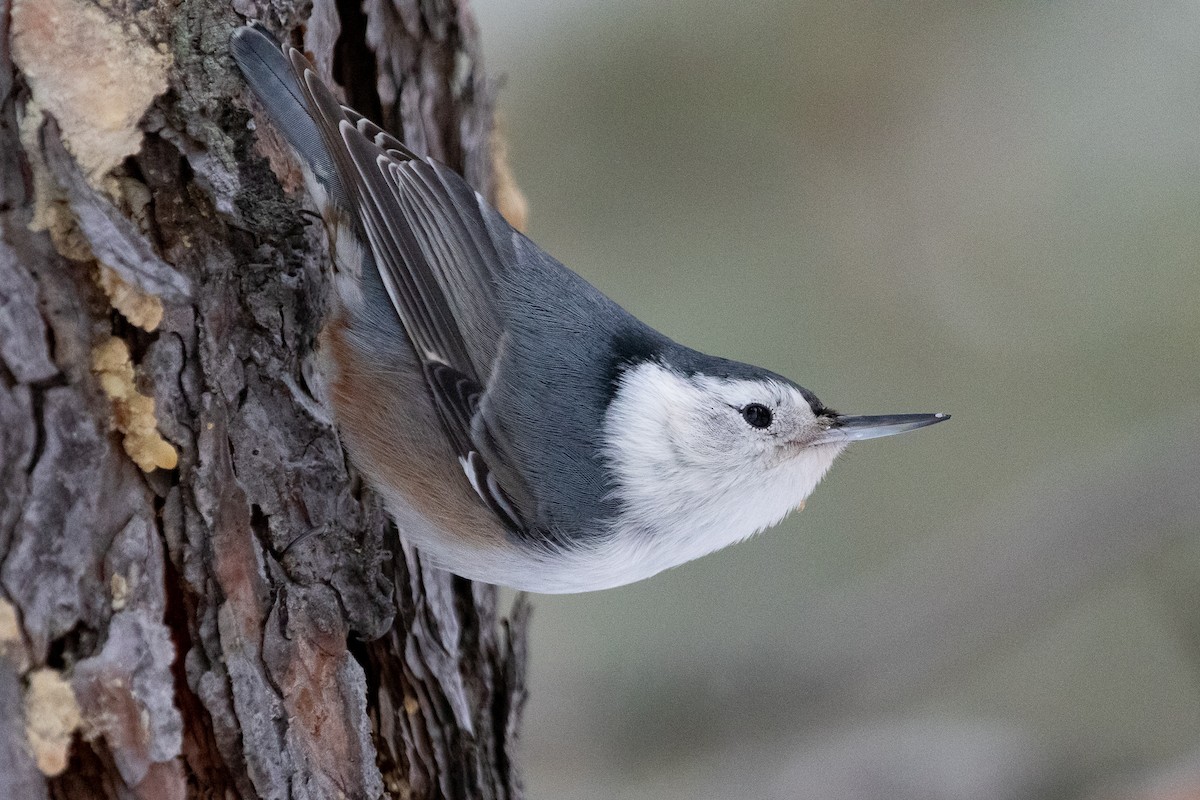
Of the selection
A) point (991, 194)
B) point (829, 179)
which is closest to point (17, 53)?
point (829, 179)

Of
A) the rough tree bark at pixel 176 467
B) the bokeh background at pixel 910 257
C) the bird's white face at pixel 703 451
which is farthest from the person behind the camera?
the bokeh background at pixel 910 257

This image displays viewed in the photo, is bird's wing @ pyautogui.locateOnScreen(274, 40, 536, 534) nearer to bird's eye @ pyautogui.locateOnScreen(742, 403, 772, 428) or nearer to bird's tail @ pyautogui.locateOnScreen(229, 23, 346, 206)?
bird's tail @ pyautogui.locateOnScreen(229, 23, 346, 206)

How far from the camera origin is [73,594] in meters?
1.25

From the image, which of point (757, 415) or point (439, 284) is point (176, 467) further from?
point (757, 415)

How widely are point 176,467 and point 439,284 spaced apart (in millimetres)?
538

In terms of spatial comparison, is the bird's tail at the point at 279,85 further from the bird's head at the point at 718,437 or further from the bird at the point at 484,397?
the bird's head at the point at 718,437

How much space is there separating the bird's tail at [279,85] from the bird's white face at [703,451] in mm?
651

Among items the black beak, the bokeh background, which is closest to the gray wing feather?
the black beak

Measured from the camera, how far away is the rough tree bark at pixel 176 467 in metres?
1.24

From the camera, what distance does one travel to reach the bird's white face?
179 cm

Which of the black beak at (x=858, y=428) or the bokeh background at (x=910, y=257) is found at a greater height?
the bokeh background at (x=910, y=257)

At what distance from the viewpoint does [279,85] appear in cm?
157

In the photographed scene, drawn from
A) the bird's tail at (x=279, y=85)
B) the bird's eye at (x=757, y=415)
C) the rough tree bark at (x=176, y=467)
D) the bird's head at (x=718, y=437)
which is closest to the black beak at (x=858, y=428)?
the bird's head at (x=718, y=437)

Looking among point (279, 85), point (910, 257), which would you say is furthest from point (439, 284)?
point (910, 257)
